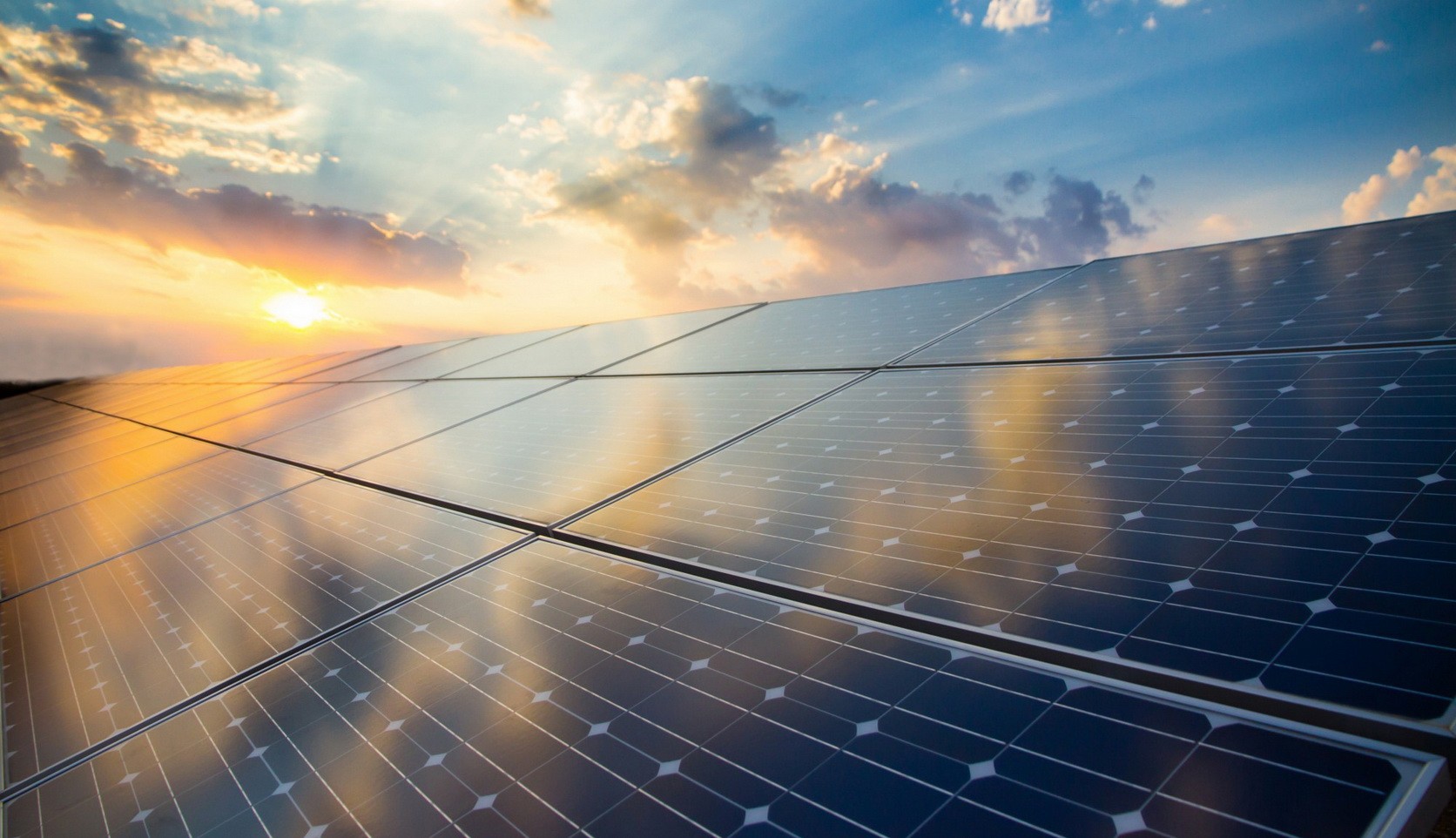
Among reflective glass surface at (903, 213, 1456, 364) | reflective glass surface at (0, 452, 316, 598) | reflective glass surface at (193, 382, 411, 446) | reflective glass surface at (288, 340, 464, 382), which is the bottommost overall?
reflective glass surface at (0, 452, 316, 598)

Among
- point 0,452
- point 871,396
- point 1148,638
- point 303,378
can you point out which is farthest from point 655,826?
point 0,452

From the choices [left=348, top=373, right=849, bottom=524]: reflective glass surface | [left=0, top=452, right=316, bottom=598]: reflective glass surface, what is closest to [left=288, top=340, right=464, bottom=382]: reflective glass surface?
[left=0, top=452, right=316, bottom=598]: reflective glass surface

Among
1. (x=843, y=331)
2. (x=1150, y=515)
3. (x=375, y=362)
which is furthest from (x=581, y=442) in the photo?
(x=375, y=362)

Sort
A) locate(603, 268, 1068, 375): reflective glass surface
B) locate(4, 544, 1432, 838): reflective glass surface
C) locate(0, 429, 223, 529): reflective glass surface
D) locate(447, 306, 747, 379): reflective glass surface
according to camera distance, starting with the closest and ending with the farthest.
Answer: locate(4, 544, 1432, 838): reflective glass surface → locate(603, 268, 1068, 375): reflective glass surface → locate(0, 429, 223, 529): reflective glass surface → locate(447, 306, 747, 379): reflective glass surface

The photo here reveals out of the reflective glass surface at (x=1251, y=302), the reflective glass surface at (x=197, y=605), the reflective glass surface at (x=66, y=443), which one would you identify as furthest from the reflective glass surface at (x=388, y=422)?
the reflective glass surface at (x=1251, y=302)

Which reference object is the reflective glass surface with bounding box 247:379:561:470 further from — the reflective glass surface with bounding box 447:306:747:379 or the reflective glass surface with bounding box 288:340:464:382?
the reflective glass surface with bounding box 288:340:464:382

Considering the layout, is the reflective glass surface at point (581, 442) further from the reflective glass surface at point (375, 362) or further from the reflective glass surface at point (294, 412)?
the reflective glass surface at point (375, 362)

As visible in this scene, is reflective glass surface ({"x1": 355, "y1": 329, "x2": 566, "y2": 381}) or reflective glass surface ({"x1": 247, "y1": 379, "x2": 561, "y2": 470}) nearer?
reflective glass surface ({"x1": 247, "y1": 379, "x2": 561, "y2": 470})
